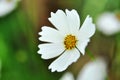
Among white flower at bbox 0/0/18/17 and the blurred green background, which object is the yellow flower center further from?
white flower at bbox 0/0/18/17

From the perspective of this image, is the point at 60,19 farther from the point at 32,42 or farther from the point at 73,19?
the point at 32,42

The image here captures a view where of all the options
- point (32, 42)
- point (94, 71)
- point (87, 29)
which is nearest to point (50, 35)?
point (87, 29)

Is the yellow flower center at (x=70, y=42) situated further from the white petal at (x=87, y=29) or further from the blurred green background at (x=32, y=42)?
the blurred green background at (x=32, y=42)

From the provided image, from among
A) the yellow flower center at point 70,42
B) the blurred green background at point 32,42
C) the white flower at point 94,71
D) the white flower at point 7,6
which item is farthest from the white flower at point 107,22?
the yellow flower center at point 70,42

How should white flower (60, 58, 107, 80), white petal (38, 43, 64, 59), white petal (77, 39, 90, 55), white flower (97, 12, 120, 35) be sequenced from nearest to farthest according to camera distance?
1. white petal (77, 39, 90, 55)
2. white petal (38, 43, 64, 59)
3. white flower (60, 58, 107, 80)
4. white flower (97, 12, 120, 35)

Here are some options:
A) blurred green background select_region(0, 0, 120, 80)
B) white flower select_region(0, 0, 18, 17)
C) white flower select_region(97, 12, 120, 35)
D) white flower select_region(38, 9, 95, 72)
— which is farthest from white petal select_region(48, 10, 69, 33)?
white flower select_region(97, 12, 120, 35)

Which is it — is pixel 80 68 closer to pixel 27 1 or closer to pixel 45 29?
pixel 27 1

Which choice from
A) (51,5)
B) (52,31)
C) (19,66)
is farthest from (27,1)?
(52,31)
